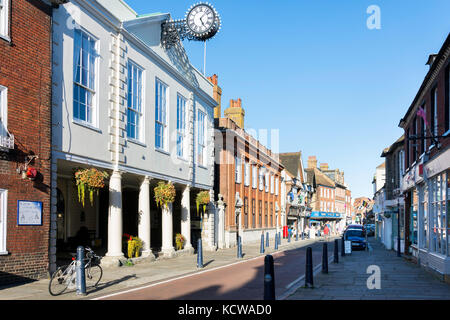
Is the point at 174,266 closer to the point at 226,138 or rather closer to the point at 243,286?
the point at 243,286

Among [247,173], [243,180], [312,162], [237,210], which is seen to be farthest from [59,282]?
[312,162]

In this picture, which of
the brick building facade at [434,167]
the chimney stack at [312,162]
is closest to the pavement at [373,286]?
the brick building facade at [434,167]

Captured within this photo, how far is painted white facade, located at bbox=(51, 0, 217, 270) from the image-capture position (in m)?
15.2

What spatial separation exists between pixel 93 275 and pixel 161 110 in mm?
11214

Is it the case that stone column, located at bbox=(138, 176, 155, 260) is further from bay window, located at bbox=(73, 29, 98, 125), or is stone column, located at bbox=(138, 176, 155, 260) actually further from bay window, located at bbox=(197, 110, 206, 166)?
bay window, located at bbox=(197, 110, 206, 166)

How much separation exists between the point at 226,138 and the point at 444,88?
2015cm

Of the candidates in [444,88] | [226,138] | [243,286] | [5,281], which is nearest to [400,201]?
[226,138]

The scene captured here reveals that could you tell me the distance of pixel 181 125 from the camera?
985 inches

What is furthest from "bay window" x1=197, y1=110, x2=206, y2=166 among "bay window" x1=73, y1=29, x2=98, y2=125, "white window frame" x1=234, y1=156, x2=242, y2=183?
"bay window" x1=73, y1=29, x2=98, y2=125

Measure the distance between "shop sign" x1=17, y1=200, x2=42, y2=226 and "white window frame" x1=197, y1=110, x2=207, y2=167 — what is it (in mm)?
14671

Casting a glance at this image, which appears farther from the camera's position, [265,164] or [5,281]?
[265,164]

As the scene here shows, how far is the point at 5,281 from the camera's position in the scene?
1224 cm

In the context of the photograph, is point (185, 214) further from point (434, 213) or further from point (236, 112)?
point (236, 112)
